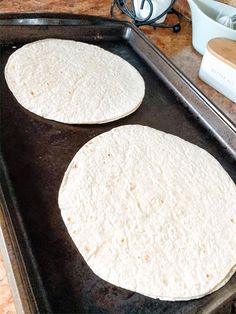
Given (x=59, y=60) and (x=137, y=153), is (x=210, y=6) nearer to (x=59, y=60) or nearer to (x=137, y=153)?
(x=59, y=60)

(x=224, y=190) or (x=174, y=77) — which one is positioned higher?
(x=174, y=77)

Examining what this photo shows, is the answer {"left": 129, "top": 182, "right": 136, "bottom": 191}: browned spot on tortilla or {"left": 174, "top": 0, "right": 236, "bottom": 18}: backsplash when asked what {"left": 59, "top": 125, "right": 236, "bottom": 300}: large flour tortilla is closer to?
{"left": 129, "top": 182, "right": 136, "bottom": 191}: browned spot on tortilla

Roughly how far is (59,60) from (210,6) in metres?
0.76

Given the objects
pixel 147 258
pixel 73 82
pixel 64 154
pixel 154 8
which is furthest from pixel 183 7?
pixel 147 258

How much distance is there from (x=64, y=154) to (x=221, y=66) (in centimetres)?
71

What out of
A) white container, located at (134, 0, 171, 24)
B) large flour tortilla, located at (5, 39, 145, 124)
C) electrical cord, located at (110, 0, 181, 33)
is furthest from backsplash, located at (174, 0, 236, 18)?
large flour tortilla, located at (5, 39, 145, 124)

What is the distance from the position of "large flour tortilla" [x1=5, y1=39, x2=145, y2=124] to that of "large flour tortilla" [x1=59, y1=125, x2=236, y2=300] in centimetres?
13

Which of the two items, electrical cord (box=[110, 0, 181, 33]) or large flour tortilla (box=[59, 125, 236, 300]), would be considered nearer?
large flour tortilla (box=[59, 125, 236, 300])

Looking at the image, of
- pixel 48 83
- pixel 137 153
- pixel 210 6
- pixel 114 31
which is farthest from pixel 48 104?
pixel 210 6

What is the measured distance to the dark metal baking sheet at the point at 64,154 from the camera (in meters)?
0.71

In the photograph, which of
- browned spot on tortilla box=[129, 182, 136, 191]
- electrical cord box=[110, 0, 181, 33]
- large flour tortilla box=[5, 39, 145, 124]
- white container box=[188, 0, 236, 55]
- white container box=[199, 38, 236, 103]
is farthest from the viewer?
electrical cord box=[110, 0, 181, 33]

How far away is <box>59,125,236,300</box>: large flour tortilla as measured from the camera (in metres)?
0.75

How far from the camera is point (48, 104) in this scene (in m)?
1.08

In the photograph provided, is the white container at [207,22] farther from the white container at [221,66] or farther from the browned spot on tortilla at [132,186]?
the browned spot on tortilla at [132,186]
